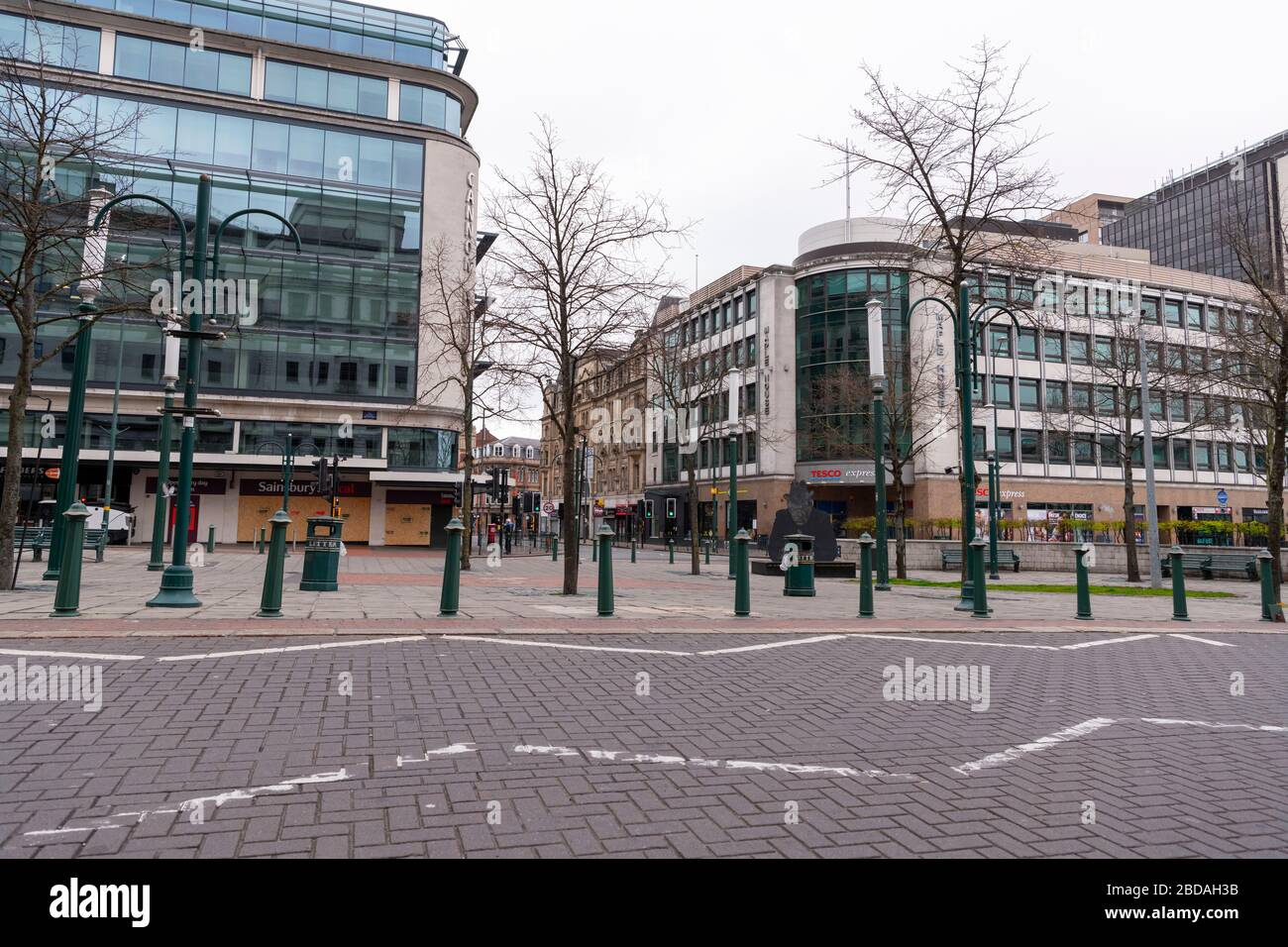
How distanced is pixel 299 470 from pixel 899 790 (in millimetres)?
41349

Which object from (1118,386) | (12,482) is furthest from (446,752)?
(1118,386)

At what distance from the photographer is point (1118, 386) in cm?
2620

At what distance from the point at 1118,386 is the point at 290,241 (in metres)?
38.3

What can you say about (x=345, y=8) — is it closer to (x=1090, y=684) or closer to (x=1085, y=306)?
(x=1085, y=306)

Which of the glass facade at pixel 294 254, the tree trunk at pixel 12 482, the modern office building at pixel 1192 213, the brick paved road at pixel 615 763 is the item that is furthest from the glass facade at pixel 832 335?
the modern office building at pixel 1192 213

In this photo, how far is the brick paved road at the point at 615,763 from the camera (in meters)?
2.98

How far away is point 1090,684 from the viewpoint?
6785 mm

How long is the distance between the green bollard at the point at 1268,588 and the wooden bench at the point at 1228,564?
15.1 metres

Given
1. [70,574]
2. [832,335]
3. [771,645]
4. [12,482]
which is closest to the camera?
[771,645]

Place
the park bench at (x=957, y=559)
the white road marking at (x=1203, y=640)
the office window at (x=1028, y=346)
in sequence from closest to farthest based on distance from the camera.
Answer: the white road marking at (x=1203, y=640) < the park bench at (x=957, y=559) < the office window at (x=1028, y=346)

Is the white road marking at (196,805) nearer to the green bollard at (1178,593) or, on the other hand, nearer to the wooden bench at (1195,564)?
the green bollard at (1178,593)

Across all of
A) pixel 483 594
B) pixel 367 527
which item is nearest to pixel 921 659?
pixel 483 594

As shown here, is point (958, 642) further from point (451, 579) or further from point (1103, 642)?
point (451, 579)

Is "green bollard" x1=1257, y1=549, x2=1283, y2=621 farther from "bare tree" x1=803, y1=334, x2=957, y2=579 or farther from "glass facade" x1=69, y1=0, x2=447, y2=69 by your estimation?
"glass facade" x1=69, y1=0, x2=447, y2=69
